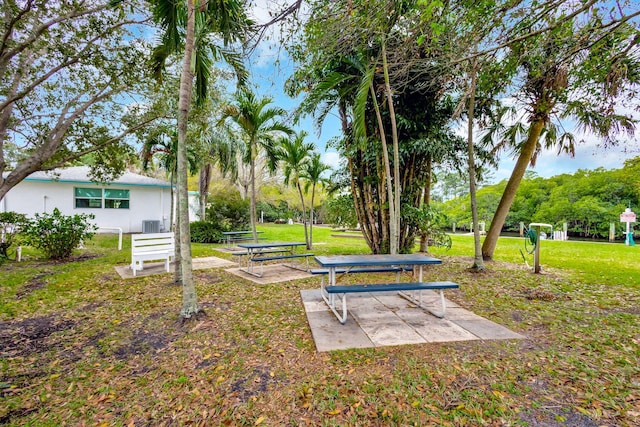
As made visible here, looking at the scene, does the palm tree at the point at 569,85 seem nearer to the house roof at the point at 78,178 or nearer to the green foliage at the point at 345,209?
the green foliage at the point at 345,209

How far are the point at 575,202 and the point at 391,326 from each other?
33.4 m

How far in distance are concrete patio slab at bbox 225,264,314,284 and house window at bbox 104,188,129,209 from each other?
1242 centimetres

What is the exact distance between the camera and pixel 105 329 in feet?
12.1

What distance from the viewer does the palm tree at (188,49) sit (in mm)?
3861

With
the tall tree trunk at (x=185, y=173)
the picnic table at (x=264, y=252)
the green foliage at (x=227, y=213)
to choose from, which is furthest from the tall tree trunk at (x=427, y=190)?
the green foliage at (x=227, y=213)

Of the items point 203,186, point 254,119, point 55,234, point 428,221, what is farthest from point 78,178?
point 428,221

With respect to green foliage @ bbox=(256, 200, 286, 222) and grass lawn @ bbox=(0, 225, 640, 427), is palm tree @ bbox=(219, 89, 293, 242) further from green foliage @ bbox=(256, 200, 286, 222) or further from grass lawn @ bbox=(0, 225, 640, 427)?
green foliage @ bbox=(256, 200, 286, 222)

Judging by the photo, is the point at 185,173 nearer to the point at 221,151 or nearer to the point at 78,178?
the point at 221,151

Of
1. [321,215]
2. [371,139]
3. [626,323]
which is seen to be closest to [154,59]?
[371,139]

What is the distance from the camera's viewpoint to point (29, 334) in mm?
3566

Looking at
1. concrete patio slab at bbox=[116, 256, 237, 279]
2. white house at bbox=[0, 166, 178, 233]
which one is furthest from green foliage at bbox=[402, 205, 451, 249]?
white house at bbox=[0, 166, 178, 233]

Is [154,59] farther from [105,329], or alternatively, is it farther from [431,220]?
[431,220]

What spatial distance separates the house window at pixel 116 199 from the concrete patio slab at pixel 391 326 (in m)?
15.7

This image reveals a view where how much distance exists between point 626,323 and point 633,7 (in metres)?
4.27
